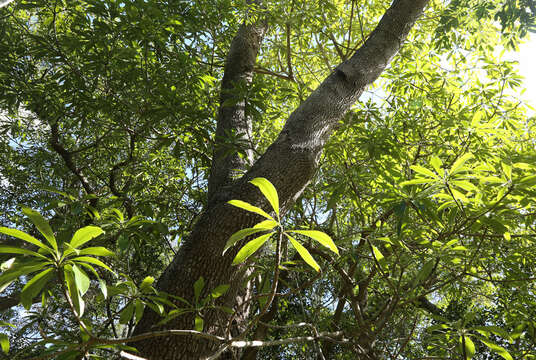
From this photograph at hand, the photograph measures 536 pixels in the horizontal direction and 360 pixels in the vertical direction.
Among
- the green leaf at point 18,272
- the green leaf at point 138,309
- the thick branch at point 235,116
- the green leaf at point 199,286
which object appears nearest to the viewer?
the green leaf at point 18,272

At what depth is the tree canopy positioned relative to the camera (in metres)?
1.13

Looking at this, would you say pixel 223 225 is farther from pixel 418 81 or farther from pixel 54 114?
pixel 418 81

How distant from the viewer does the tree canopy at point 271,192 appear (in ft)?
3.70

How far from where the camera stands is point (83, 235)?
0.73 m

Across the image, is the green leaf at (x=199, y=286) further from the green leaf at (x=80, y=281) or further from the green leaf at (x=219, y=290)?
the green leaf at (x=80, y=281)

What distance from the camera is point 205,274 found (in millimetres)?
1323

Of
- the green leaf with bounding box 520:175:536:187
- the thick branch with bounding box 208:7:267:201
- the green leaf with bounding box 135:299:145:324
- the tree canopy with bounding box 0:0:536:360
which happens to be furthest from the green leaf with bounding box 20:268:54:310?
the green leaf with bounding box 520:175:536:187

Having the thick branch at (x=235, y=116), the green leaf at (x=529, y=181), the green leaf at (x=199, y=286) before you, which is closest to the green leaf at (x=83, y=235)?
the green leaf at (x=199, y=286)

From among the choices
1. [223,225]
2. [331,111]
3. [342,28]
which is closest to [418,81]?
[342,28]

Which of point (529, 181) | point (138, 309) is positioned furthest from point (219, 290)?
point (529, 181)

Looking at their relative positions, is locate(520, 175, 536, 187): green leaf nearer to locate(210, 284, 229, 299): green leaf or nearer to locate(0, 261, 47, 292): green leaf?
locate(210, 284, 229, 299): green leaf

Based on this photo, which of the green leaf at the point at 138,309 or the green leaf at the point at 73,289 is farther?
the green leaf at the point at 138,309

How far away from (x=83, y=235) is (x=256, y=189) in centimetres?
79

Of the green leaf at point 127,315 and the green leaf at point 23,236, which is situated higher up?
the green leaf at point 23,236
